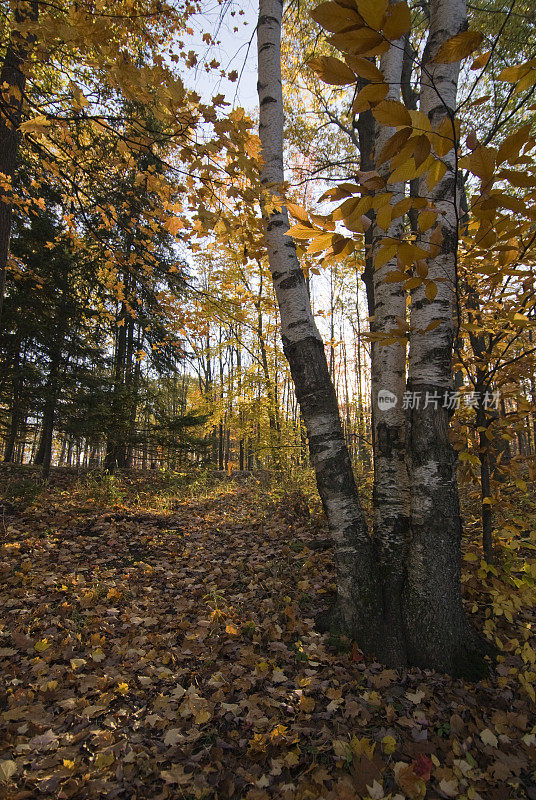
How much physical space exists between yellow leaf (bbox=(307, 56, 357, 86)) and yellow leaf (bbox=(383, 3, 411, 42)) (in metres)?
0.09

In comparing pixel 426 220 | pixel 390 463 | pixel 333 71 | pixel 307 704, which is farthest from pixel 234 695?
pixel 333 71

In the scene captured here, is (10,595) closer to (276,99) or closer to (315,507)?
(315,507)

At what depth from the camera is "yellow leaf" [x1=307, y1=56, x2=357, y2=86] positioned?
79 centimetres

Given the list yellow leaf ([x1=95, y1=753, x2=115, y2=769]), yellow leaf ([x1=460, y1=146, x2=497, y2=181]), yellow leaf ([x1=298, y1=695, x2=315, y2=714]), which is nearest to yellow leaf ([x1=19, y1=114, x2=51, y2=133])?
yellow leaf ([x1=460, y1=146, x2=497, y2=181])

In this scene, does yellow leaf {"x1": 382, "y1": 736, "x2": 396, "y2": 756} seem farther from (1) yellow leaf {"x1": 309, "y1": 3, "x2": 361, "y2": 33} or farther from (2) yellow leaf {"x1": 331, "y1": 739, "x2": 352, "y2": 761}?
(1) yellow leaf {"x1": 309, "y1": 3, "x2": 361, "y2": 33}

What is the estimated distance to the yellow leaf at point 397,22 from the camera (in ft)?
2.24

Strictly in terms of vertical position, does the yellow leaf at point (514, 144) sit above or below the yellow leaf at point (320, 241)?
above

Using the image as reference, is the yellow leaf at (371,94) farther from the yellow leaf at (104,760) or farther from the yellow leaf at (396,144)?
the yellow leaf at (104,760)

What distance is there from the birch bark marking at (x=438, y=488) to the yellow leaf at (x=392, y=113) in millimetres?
1709

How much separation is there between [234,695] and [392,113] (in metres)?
2.86

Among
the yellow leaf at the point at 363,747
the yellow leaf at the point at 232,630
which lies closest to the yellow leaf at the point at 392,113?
the yellow leaf at the point at 363,747

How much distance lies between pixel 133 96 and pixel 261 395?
24.7 ft

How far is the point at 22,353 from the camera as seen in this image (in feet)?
28.0

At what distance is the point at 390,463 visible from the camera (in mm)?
2594
